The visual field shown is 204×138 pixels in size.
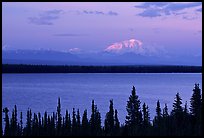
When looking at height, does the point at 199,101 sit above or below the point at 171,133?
above

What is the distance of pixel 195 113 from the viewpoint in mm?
29359

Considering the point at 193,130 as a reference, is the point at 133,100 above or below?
above

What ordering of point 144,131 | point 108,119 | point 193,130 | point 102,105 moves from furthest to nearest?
1. point 102,105
2. point 108,119
3. point 144,131
4. point 193,130

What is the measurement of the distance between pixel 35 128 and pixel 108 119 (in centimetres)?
635

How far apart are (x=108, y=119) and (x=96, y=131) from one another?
9.55ft

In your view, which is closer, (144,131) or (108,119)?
(144,131)

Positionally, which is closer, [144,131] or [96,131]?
[144,131]

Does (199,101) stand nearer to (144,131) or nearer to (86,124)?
(144,131)

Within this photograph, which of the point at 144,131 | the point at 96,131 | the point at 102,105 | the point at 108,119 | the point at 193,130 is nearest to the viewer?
the point at 193,130

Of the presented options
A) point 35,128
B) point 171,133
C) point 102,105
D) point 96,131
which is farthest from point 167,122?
point 102,105

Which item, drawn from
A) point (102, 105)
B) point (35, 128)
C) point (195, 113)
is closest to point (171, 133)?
point (195, 113)

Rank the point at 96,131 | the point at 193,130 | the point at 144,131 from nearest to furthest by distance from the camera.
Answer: the point at 193,130, the point at 144,131, the point at 96,131

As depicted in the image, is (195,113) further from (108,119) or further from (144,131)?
(108,119)

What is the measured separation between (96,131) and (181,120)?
6812 millimetres
